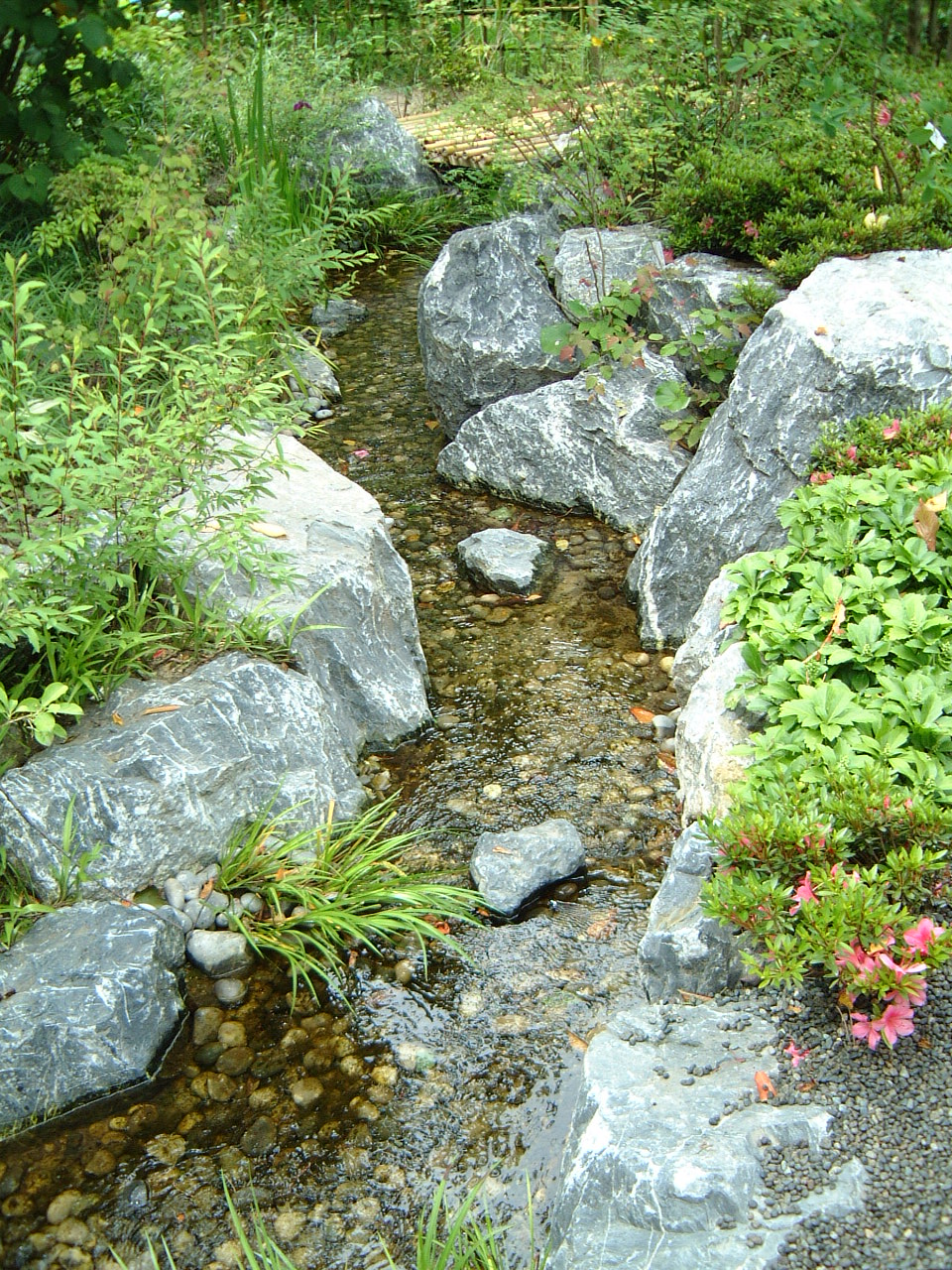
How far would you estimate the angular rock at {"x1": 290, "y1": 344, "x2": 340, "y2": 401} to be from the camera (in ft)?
22.8

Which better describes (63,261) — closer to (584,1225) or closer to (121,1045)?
(121,1045)

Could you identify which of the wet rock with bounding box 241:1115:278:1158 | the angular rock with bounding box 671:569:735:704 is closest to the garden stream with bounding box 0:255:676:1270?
the wet rock with bounding box 241:1115:278:1158

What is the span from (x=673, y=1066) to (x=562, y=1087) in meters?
0.51

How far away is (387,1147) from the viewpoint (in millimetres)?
2947

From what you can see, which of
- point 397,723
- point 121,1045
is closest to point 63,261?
point 397,723

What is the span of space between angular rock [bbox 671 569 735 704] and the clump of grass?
133cm

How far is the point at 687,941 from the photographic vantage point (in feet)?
10.1

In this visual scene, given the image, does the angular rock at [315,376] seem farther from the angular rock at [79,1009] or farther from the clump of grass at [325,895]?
the angular rock at [79,1009]

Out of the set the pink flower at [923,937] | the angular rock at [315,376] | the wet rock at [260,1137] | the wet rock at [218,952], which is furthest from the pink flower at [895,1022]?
the angular rock at [315,376]

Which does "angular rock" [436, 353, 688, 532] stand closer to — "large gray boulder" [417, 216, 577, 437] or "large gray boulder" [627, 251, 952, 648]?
"large gray boulder" [417, 216, 577, 437]

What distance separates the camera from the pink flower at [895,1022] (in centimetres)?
242

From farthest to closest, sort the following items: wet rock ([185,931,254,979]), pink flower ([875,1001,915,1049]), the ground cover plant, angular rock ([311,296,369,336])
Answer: angular rock ([311,296,369,336])
wet rock ([185,931,254,979])
the ground cover plant
pink flower ([875,1001,915,1049])

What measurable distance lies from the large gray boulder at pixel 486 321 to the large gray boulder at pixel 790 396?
155cm

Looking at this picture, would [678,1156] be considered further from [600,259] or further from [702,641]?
[600,259]
